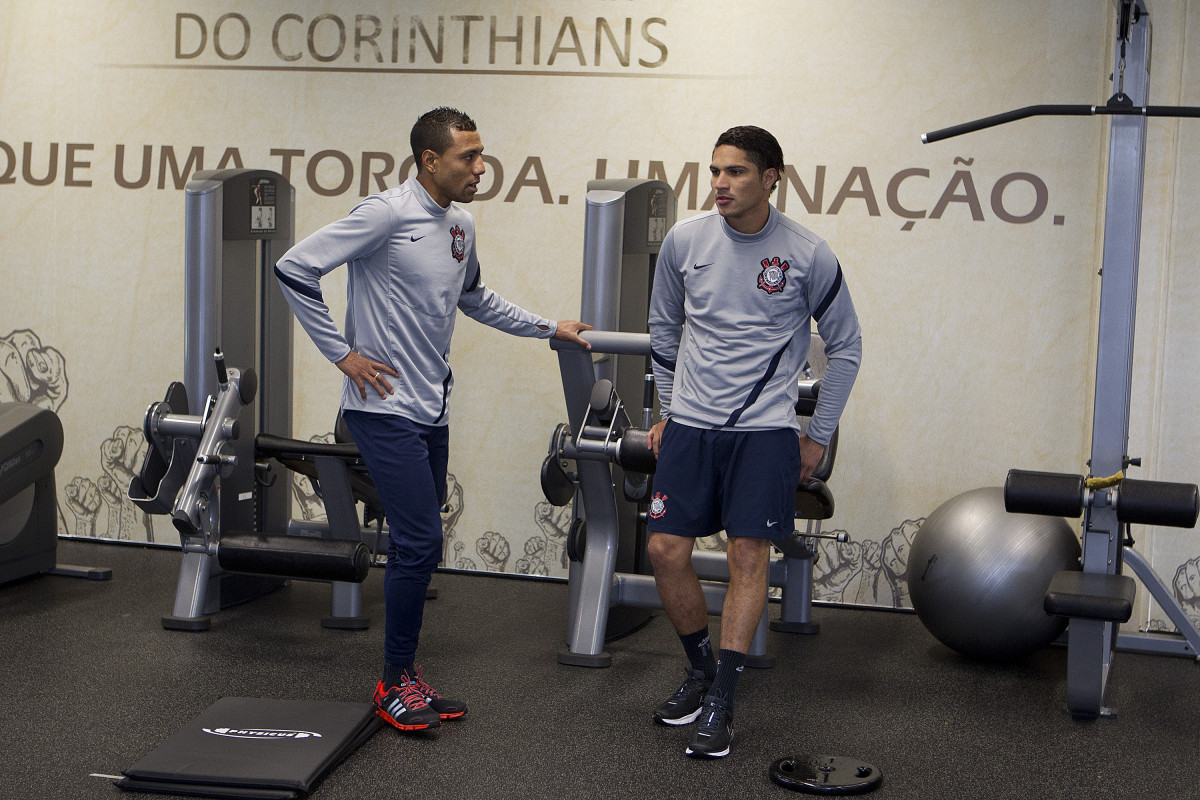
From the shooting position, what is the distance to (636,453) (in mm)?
3268

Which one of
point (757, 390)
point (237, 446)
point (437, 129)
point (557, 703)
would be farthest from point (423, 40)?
point (557, 703)

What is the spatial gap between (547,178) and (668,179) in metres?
0.50

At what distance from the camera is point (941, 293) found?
4.39 meters

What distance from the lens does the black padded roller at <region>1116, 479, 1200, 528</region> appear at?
3.17 m

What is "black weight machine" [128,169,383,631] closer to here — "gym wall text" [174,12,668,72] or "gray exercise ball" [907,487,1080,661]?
"gym wall text" [174,12,668,72]

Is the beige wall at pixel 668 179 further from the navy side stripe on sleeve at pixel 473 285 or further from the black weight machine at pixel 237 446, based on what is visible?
the navy side stripe on sleeve at pixel 473 285

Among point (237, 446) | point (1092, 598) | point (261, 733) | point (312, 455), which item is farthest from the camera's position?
point (237, 446)

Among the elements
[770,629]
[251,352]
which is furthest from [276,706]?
[770,629]

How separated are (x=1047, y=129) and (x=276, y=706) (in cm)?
335

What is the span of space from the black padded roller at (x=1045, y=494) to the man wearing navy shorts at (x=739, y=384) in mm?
694

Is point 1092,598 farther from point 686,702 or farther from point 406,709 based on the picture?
point 406,709

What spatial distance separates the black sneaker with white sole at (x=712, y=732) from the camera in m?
2.82

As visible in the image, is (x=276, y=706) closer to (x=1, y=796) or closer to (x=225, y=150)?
(x=1, y=796)

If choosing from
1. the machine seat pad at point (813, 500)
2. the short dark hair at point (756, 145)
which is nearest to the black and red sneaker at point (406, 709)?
the machine seat pad at point (813, 500)
